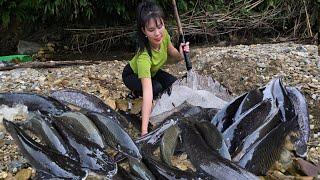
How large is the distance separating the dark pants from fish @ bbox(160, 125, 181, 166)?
0.88m

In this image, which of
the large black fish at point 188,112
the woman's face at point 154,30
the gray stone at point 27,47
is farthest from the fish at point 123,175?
the gray stone at point 27,47

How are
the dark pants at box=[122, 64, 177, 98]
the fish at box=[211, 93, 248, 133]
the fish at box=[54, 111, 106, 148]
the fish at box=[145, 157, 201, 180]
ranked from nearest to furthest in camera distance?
the fish at box=[145, 157, 201, 180], the fish at box=[54, 111, 106, 148], the fish at box=[211, 93, 248, 133], the dark pants at box=[122, 64, 177, 98]

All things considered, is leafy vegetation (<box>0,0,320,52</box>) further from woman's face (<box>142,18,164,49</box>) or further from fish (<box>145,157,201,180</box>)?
fish (<box>145,157,201,180</box>)

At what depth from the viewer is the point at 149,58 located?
3736 mm

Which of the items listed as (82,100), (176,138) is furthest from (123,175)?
(82,100)

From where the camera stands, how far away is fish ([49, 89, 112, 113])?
12.4ft

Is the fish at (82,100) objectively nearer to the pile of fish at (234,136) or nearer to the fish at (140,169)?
the pile of fish at (234,136)

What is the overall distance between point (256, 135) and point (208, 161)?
0.45 m

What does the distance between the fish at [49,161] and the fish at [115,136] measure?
0.36m

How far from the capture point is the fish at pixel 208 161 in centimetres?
262

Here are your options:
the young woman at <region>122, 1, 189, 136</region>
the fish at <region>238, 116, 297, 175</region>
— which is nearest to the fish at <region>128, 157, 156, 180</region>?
the fish at <region>238, 116, 297, 175</region>

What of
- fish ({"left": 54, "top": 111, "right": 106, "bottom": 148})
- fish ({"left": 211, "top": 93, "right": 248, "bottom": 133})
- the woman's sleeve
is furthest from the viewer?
the woman's sleeve

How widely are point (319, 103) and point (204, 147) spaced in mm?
1517

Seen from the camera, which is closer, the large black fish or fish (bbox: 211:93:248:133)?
fish (bbox: 211:93:248:133)
